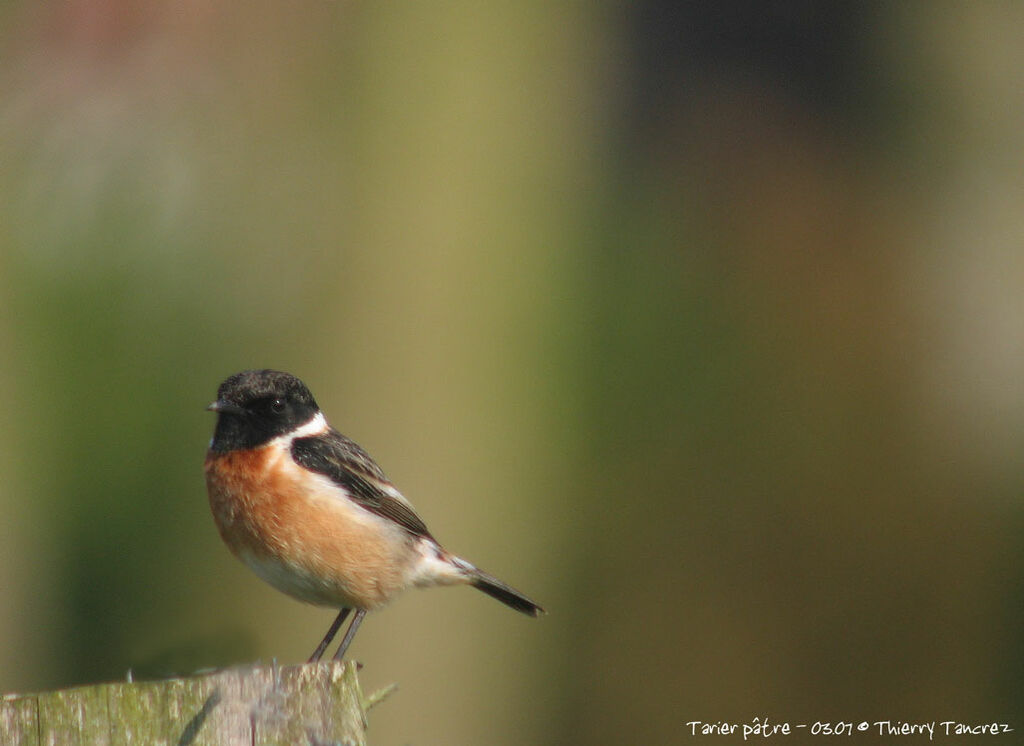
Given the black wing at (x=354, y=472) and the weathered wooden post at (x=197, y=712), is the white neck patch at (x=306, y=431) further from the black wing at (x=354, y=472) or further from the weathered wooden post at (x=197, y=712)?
the weathered wooden post at (x=197, y=712)

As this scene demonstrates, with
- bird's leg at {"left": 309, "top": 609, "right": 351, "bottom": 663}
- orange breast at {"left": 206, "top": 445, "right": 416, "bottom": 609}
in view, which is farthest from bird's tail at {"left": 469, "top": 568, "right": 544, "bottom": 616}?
bird's leg at {"left": 309, "top": 609, "right": 351, "bottom": 663}

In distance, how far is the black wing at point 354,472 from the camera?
521 cm

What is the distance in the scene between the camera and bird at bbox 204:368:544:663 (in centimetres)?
495

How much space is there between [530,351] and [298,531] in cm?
526

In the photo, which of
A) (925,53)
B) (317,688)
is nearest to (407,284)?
(925,53)

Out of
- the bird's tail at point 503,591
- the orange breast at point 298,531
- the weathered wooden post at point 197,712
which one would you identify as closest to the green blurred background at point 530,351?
the bird's tail at point 503,591

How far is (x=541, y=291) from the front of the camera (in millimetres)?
10227

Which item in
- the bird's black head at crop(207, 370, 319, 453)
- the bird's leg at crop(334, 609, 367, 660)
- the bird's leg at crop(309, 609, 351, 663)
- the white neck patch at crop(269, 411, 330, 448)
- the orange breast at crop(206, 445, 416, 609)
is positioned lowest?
the bird's leg at crop(309, 609, 351, 663)

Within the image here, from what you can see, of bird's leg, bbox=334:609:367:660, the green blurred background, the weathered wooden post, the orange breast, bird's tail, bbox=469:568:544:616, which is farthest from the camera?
the green blurred background

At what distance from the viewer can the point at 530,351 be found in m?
10.0

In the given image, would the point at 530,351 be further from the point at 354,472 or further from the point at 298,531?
the point at 298,531

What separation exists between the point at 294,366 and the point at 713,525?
11.4 ft

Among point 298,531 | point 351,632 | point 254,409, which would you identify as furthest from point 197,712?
point 254,409

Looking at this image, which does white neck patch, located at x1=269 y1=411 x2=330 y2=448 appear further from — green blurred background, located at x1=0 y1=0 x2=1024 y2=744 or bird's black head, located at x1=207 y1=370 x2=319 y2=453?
green blurred background, located at x1=0 y1=0 x2=1024 y2=744
